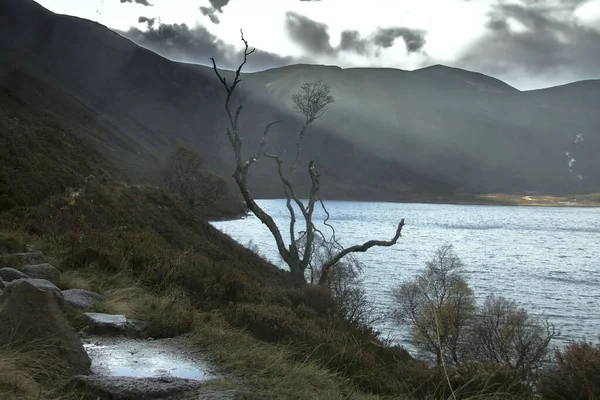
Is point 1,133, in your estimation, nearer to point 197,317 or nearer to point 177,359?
point 197,317

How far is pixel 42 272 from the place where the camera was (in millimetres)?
7691

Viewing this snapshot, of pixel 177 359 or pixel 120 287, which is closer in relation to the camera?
pixel 177 359

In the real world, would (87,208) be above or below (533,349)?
above

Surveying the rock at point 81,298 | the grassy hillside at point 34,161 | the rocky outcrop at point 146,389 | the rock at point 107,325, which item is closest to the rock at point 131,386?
the rocky outcrop at point 146,389

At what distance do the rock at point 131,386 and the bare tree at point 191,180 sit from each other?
55630mm

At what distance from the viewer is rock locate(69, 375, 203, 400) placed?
4406mm

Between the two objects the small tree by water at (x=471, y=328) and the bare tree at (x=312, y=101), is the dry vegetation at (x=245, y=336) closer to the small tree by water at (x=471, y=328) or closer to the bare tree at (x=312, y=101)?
the bare tree at (x=312, y=101)

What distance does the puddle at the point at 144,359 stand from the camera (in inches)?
202

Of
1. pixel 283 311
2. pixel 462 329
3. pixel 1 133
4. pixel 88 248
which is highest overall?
pixel 1 133

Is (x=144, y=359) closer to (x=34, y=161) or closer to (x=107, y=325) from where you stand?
(x=107, y=325)

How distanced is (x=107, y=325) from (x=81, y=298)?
116 centimetres

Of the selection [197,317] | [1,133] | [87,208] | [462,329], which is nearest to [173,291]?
[197,317]

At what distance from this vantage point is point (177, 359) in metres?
5.70

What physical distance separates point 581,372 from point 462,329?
101 ft
